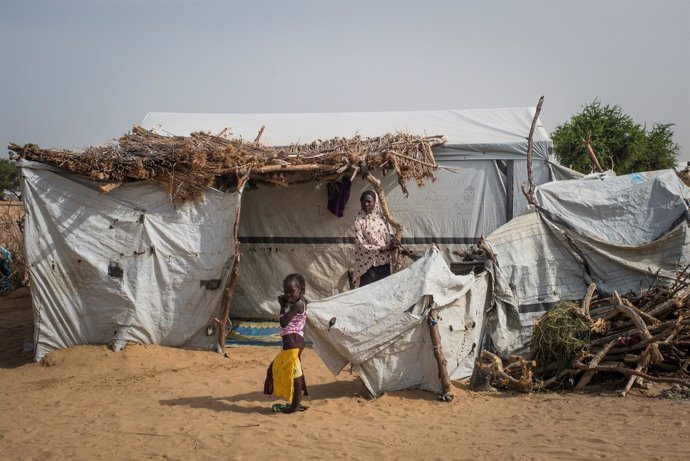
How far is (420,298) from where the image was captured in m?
5.26

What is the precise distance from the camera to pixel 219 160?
712cm

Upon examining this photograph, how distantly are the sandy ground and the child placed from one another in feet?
0.57

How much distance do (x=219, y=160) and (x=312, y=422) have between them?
3.31m

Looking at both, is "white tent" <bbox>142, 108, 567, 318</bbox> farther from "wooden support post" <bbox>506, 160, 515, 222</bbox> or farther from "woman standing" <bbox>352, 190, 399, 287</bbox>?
"woman standing" <bbox>352, 190, 399, 287</bbox>

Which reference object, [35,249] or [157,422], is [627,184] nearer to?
[157,422]

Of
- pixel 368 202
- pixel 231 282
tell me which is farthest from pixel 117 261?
pixel 368 202

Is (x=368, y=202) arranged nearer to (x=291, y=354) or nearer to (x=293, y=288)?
(x=293, y=288)

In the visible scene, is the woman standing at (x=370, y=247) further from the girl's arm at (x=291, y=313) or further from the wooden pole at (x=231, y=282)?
the girl's arm at (x=291, y=313)

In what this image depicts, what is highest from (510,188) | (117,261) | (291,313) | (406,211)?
(510,188)

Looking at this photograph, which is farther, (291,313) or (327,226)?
(327,226)

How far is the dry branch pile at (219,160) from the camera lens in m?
6.99

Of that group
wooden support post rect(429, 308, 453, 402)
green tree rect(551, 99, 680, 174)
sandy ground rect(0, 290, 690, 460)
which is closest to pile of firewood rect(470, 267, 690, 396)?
sandy ground rect(0, 290, 690, 460)

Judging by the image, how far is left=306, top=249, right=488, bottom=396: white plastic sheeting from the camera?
5.20 metres

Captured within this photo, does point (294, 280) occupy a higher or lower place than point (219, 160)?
lower
